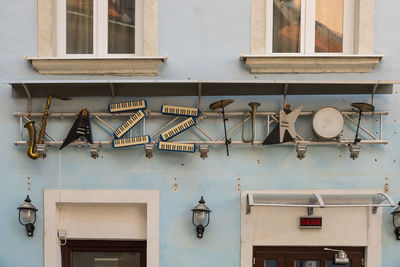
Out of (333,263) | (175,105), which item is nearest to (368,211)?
(333,263)

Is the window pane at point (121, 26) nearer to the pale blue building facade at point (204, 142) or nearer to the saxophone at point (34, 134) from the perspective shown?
the pale blue building facade at point (204, 142)

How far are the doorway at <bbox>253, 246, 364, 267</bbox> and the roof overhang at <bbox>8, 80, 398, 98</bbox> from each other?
190 cm

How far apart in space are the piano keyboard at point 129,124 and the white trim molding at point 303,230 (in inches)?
60.7

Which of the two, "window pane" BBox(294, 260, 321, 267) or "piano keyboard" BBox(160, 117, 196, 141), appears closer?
"piano keyboard" BBox(160, 117, 196, 141)

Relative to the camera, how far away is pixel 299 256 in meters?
5.84

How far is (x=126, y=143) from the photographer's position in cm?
563

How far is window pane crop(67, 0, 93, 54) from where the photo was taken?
6.06 meters

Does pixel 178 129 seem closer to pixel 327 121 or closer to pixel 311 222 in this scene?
pixel 327 121

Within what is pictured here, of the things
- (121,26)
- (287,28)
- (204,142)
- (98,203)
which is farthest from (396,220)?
(121,26)

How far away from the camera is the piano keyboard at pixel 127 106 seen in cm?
567

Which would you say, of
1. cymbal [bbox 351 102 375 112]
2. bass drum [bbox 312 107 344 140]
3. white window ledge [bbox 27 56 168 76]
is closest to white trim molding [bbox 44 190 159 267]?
white window ledge [bbox 27 56 168 76]

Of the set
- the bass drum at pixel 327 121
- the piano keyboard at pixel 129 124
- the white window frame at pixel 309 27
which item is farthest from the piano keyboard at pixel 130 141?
the bass drum at pixel 327 121

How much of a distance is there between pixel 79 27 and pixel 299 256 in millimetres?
3963

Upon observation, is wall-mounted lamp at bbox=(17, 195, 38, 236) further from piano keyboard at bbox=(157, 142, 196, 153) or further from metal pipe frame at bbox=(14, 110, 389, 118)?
piano keyboard at bbox=(157, 142, 196, 153)
